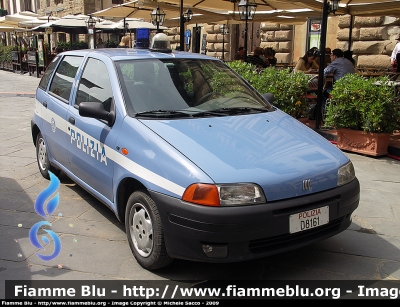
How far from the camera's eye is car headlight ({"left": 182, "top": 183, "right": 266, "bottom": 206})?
3.00 meters

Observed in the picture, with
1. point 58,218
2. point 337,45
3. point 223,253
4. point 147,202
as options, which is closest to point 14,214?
point 58,218

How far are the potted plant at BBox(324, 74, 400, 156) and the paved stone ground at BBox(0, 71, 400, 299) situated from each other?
1.20 metres

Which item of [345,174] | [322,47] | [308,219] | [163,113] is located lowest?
[308,219]

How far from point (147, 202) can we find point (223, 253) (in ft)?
2.27

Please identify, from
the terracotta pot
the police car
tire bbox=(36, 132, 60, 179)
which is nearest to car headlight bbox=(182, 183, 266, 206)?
the police car

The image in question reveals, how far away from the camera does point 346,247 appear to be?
3.99 meters

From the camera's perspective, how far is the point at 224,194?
301 cm

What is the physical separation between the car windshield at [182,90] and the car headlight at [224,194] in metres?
0.98

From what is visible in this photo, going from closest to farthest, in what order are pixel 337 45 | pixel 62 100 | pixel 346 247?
pixel 346 247
pixel 62 100
pixel 337 45

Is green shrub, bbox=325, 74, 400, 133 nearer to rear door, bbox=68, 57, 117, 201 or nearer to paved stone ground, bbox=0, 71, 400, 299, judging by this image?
paved stone ground, bbox=0, 71, 400, 299

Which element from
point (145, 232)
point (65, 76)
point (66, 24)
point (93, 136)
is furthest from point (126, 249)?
point (66, 24)

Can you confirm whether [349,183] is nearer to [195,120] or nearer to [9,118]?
[195,120]

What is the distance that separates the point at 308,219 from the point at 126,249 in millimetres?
1576

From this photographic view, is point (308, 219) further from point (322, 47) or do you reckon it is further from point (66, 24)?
point (66, 24)
